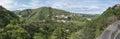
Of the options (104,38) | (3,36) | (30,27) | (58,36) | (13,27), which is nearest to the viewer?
(104,38)

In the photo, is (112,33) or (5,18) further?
(5,18)

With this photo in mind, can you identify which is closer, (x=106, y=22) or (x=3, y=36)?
(x=3, y=36)

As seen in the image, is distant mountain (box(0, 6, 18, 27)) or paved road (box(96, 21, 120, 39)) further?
distant mountain (box(0, 6, 18, 27))

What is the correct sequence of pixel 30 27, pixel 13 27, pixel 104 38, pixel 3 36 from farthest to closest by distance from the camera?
pixel 30 27, pixel 13 27, pixel 3 36, pixel 104 38

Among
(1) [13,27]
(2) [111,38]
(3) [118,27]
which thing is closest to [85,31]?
(3) [118,27]

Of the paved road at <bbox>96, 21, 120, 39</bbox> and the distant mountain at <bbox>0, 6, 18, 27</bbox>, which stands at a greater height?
the paved road at <bbox>96, 21, 120, 39</bbox>

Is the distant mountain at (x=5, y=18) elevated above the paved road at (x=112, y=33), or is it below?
below

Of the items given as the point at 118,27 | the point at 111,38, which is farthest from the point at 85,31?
the point at 111,38

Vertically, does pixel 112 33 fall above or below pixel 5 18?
above

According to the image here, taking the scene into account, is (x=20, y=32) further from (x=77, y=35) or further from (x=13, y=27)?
(x=77, y=35)

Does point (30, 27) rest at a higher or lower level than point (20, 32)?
lower

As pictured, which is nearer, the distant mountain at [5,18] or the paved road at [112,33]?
the paved road at [112,33]
